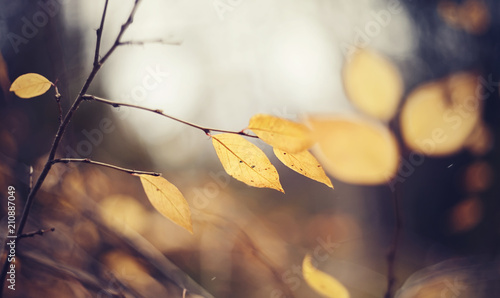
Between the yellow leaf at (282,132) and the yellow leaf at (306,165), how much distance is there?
3cm

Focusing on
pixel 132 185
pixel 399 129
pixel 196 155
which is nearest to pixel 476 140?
pixel 399 129

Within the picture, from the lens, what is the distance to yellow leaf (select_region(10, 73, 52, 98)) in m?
0.26

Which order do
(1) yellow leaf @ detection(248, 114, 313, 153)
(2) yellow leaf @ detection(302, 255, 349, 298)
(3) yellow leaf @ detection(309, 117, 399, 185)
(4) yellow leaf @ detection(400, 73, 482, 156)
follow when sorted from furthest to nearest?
(4) yellow leaf @ detection(400, 73, 482, 156) → (3) yellow leaf @ detection(309, 117, 399, 185) → (2) yellow leaf @ detection(302, 255, 349, 298) → (1) yellow leaf @ detection(248, 114, 313, 153)

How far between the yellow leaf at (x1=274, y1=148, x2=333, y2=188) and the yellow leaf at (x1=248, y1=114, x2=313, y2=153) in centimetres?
3

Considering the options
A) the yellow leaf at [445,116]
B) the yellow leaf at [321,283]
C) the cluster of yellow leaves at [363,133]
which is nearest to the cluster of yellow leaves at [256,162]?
the yellow leaf at [321,283]

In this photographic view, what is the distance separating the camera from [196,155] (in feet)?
4.70

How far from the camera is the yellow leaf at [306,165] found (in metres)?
0.24

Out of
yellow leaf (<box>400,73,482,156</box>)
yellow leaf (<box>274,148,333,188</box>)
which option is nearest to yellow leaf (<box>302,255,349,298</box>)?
yellow leaf (<box>274,148,333,188</box>)

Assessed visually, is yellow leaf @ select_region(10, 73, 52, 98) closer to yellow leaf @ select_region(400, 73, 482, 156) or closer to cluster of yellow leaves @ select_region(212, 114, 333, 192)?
cluster of yellow leaves @ select_region(212, 114, 333, 192)

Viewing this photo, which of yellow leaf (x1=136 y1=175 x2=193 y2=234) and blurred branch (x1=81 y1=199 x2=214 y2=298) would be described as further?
blurred branch (x1=81 y1=199 x2=214 y2=298)

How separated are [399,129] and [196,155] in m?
0.94

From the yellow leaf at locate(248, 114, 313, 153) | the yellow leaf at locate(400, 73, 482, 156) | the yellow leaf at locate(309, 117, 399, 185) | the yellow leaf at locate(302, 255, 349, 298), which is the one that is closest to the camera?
the yellow leaf at locate(248, 114, 313, 153)

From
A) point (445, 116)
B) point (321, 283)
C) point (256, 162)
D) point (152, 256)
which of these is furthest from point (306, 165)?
point (445, 116)

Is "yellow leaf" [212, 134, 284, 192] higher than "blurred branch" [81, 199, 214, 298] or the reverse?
higher
